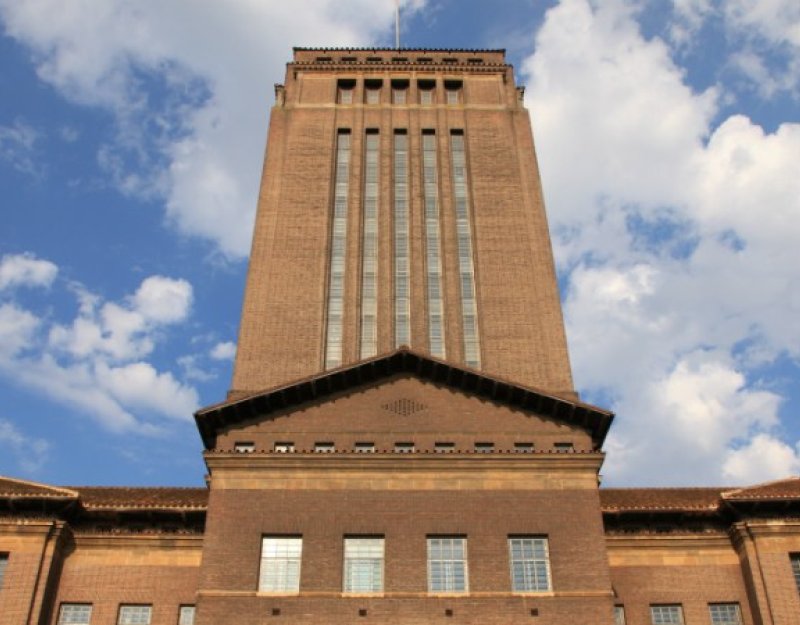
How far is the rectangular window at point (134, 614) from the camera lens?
3238 centimetres

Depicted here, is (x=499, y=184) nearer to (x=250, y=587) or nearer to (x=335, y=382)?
(x=335, y=382)

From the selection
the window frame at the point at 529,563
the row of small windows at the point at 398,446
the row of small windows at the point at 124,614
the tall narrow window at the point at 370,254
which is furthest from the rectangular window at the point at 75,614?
the tall narrow window at the point at 370,254

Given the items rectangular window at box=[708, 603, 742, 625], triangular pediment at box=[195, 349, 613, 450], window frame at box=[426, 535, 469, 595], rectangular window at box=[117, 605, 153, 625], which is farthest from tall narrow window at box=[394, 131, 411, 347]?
rectangular window at box=[708, 603, 742, 625]

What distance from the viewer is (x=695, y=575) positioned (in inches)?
1308

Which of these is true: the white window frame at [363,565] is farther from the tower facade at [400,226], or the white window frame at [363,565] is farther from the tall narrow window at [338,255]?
the tall narrow window at [338,255]

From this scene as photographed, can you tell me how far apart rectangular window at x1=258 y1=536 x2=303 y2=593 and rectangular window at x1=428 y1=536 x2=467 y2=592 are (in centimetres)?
402

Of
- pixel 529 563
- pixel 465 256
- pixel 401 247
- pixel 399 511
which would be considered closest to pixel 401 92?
pixel 401 247

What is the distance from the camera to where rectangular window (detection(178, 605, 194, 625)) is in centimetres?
3241

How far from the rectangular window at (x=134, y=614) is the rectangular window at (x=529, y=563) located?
12.3 metres

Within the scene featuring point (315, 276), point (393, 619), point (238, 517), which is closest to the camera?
point (393, 619)

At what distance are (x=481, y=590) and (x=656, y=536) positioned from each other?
Result: 8063mm

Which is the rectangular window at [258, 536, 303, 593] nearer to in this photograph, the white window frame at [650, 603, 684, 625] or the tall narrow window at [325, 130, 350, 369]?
the white window frame at [650, 603, 684, 625]

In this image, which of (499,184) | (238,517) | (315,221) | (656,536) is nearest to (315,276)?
(315,221)

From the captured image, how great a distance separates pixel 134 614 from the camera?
107ft
